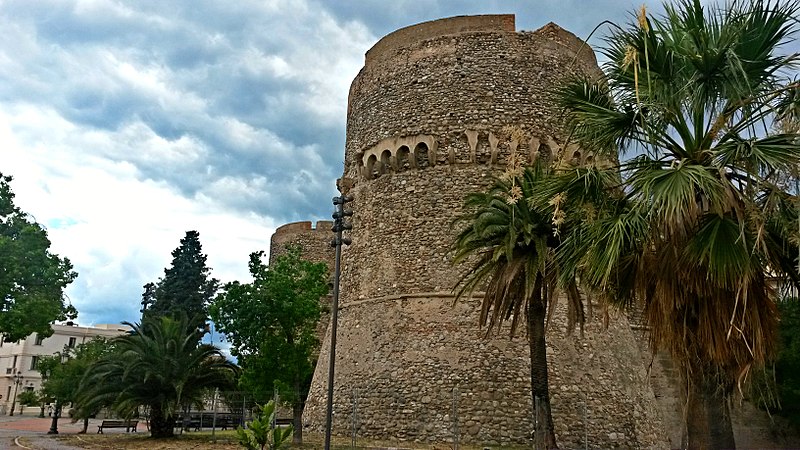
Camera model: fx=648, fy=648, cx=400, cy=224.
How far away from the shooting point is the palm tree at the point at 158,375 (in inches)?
731

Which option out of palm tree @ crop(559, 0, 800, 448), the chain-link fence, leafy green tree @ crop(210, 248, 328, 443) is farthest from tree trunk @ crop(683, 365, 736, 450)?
leafy green tree @ crop(210, 248, 328, 443)

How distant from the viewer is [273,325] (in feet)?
65.9

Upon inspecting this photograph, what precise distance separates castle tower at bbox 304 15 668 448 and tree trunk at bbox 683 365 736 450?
7.34 metres

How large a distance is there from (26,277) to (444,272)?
10207mm

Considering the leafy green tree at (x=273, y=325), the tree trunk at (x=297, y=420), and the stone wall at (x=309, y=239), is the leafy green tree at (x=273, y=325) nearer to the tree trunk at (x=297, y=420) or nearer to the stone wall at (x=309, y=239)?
the tree trunk at (x=297, y=420)

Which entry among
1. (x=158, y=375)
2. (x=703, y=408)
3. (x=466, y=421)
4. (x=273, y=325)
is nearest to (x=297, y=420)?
(x=273, y=325)

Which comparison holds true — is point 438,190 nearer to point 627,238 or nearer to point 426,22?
point 426,22

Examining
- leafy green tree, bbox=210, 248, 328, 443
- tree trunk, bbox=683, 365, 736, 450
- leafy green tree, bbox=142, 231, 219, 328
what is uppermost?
leafy green tree, bbox=142, 231, 219, 328

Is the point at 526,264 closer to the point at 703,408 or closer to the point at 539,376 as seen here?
the point at 539,376

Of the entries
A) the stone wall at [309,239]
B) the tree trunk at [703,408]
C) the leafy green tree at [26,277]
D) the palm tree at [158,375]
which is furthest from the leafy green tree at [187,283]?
the tree trunk at [703,408]

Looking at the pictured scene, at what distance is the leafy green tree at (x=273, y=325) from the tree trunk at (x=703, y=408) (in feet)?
41.2

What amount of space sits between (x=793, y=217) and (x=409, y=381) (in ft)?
35.5

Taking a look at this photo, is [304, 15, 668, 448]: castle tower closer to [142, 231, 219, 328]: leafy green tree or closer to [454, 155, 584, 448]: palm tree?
[454, 155, 584, 448]: palm tree

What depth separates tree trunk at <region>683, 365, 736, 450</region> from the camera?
777 centimetres
